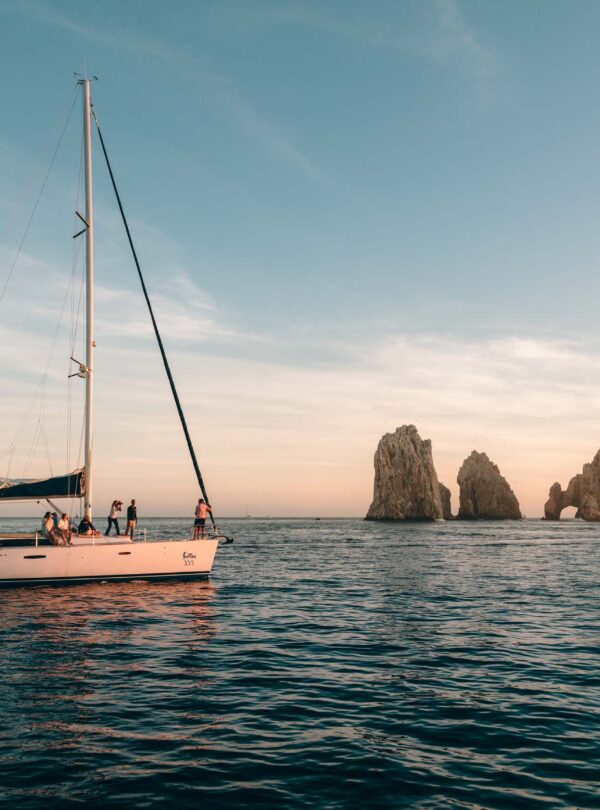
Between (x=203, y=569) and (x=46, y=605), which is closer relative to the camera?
(x=46, y=605)

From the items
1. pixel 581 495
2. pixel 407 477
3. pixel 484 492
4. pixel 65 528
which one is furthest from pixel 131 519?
pixel 581 495

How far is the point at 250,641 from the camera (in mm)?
16281

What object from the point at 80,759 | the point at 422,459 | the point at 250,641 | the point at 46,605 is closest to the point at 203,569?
the point at 46,605

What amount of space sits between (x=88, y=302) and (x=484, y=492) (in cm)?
16344

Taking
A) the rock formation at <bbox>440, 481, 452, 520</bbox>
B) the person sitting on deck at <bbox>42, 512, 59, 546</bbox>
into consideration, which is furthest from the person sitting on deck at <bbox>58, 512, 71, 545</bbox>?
the rock formation at <bbox>440, 481, 452, 520</bbox>

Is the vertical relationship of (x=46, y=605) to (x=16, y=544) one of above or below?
below

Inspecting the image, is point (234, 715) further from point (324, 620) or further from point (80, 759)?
point (324, 620)

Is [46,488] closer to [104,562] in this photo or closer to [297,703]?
[104,562]

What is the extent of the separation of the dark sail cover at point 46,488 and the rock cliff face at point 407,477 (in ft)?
439

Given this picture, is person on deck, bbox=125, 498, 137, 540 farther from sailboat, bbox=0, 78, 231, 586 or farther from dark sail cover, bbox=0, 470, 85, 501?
dark sail cover, bbox=0, 470, 85, 501

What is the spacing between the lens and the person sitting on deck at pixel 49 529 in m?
24.3

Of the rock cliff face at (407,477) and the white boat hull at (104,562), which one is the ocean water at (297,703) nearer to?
the white boat hull at (104,562)

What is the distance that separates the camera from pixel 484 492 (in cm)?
17475

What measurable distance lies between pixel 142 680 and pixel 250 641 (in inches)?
170
